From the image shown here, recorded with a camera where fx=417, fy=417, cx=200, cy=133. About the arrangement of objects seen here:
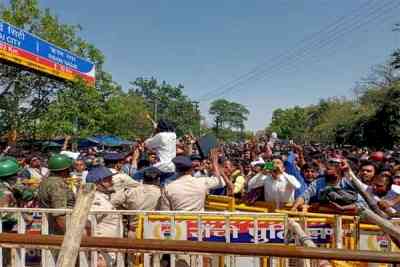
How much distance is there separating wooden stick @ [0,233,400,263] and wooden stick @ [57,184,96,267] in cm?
16

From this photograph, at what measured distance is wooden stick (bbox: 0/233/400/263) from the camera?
2.15 metres

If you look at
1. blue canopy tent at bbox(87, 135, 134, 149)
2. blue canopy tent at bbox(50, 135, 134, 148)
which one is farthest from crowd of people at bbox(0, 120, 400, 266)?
blue canopy tent at bbox(87, 135, 134, 149)

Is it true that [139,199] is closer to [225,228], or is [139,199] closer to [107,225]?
[107,225]

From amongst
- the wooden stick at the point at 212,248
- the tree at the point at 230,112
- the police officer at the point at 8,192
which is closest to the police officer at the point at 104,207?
the police officer at the point at 8,192

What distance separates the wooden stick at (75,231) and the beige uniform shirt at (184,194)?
2.31 metres

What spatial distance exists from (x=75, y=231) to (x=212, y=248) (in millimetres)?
750

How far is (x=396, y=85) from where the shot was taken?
1297 inches

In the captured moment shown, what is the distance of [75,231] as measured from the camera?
2260 mm

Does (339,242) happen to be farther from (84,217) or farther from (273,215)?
(84,217)

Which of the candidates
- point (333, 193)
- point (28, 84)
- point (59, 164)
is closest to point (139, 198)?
point (59, 164)

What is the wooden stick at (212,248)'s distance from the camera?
215 centimetres

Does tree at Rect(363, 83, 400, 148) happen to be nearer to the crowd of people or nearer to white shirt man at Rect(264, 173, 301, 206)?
the crowd of people

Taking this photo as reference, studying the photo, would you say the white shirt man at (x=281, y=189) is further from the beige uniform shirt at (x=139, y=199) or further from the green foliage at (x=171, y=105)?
the green foliage at (x=171, y=105)

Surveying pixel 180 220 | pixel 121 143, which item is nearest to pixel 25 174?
pixel 180 220
